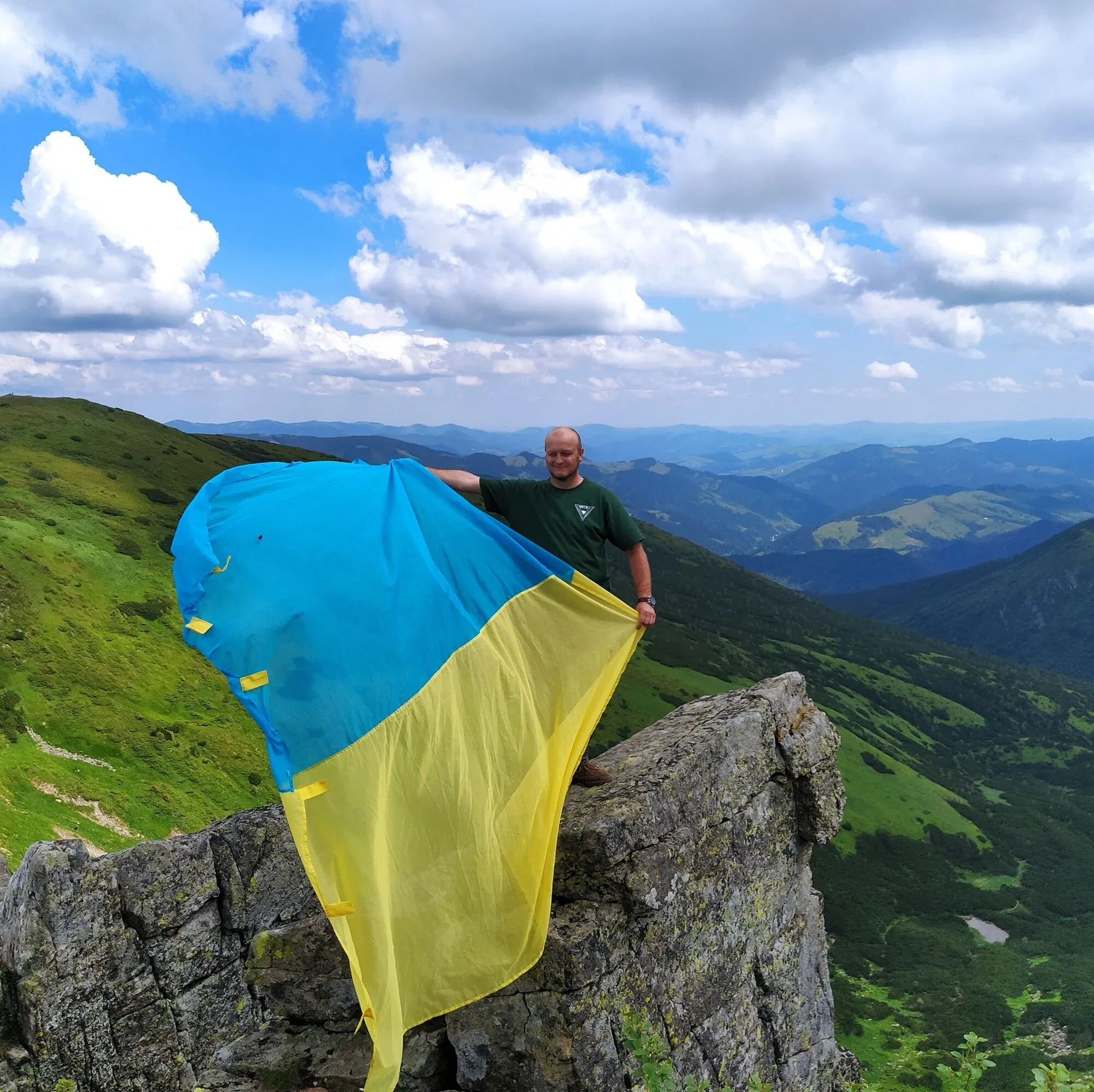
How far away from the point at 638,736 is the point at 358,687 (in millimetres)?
8068

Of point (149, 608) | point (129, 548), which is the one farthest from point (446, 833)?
point (129, 548)

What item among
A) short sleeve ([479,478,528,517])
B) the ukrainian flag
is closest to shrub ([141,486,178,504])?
short sleeve ([479,478,528,517])

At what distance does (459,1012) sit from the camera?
33.1ft

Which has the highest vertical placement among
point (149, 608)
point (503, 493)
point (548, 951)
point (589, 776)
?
point (503, 493)

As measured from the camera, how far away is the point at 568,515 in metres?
11.8

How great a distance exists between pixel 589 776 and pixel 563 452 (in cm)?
563

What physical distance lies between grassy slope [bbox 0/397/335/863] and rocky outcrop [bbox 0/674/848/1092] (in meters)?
20.6

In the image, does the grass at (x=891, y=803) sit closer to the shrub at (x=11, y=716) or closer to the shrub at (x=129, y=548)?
the shrub at (x=129, y=548)

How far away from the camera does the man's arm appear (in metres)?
12.0

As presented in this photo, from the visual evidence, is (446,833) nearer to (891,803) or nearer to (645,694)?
(645,694)

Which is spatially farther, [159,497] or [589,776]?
[159,497]

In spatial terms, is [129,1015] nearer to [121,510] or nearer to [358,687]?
[358,687]

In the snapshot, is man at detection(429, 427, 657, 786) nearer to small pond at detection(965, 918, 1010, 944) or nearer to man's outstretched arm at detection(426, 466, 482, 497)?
man's outstretched arm at detection(426, 466, 482, 497)

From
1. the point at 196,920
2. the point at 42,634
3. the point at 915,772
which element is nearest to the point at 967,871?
the point at 915,772
